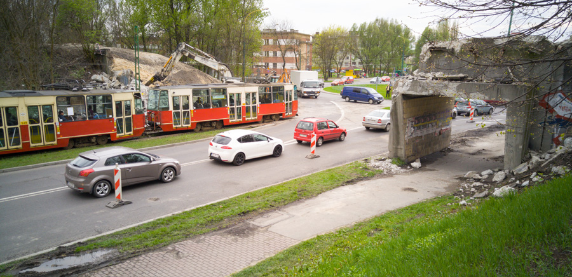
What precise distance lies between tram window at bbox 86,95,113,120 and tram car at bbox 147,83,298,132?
342 cm

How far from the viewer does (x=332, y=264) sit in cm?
620

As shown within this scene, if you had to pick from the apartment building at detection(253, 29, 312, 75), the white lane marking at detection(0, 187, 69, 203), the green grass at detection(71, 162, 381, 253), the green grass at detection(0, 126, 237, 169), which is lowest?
the green grass at detection(71, 162, 381, 253)

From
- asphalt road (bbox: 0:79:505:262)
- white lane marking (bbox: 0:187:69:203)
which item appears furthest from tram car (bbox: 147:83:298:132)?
white lane marking (bbox: 0:187:69:203)

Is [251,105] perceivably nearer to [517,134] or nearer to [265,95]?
[265,95]

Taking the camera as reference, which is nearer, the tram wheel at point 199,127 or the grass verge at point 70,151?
the grass verge at point 70,151

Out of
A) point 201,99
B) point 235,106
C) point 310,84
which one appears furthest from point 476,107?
point 201,99

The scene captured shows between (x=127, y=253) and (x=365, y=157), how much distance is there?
41.2 feet

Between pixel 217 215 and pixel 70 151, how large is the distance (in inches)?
457

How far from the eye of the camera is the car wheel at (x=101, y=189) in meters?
11.3

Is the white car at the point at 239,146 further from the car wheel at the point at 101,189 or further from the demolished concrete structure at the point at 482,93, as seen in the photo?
the demolished concrete structure at the point at 482,93

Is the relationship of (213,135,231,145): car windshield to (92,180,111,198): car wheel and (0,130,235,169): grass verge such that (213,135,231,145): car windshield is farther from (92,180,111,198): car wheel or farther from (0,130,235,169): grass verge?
(92,180,111,198): car wheel

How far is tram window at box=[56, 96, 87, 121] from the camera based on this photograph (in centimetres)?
1756

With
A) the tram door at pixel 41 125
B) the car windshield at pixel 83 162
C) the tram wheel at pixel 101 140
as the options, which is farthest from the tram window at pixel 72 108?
the car windshield at pixel 83 162

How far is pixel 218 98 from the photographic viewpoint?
25.0 meters
